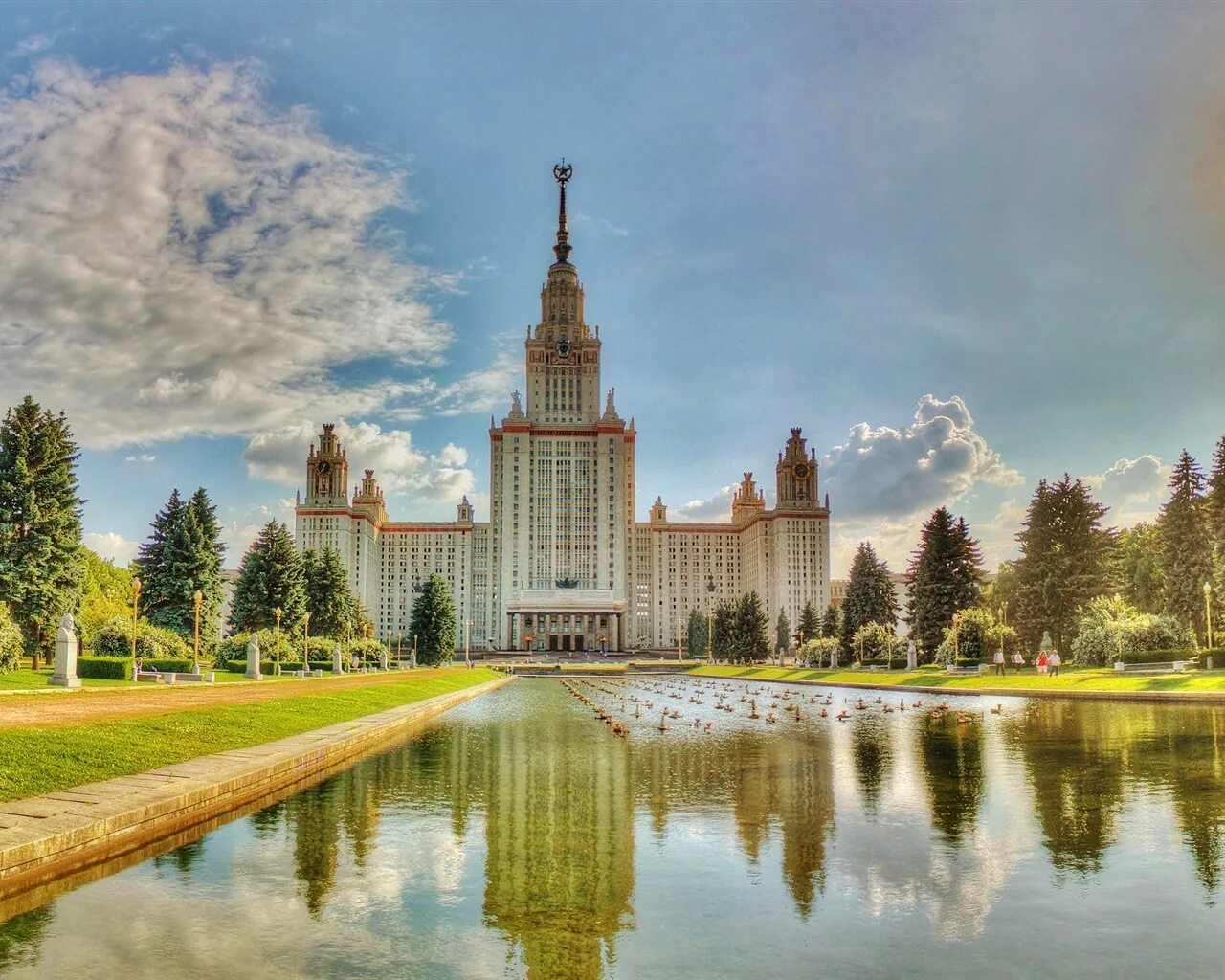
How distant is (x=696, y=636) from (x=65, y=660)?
11957 cm

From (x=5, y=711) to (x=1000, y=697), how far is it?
3581 centimetres

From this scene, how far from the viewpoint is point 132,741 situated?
16.3 metres

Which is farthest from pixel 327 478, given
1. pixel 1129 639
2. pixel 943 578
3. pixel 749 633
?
pixel 1129 639

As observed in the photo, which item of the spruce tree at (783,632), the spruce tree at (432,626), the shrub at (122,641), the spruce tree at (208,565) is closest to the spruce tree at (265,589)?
the spruce tree at (208,565)

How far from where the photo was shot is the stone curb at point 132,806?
377 inches

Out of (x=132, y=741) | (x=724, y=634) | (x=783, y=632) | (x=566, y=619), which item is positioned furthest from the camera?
(x=566, y=619)

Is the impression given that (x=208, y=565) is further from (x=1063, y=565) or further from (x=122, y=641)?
(x=1063, y=565)

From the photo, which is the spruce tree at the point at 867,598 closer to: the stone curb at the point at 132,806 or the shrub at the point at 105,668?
the shrub at the point at 105,668

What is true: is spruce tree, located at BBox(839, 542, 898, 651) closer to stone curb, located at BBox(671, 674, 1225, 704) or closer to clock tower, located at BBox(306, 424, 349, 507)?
stone curb, located at BBox(671, 674, 1225, 704)

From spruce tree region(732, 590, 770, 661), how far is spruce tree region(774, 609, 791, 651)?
41178 millimetres

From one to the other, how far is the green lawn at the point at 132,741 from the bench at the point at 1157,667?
36.4 meters

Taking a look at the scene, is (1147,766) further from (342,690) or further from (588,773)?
(342,690)

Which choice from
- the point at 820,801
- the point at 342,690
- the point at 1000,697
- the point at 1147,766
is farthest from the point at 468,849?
the point at 1000,697

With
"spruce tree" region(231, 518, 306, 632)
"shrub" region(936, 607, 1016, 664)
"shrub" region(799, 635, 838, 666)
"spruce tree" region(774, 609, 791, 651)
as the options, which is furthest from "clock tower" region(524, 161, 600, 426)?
"shrub" region(936, 607, 1016, 664)
